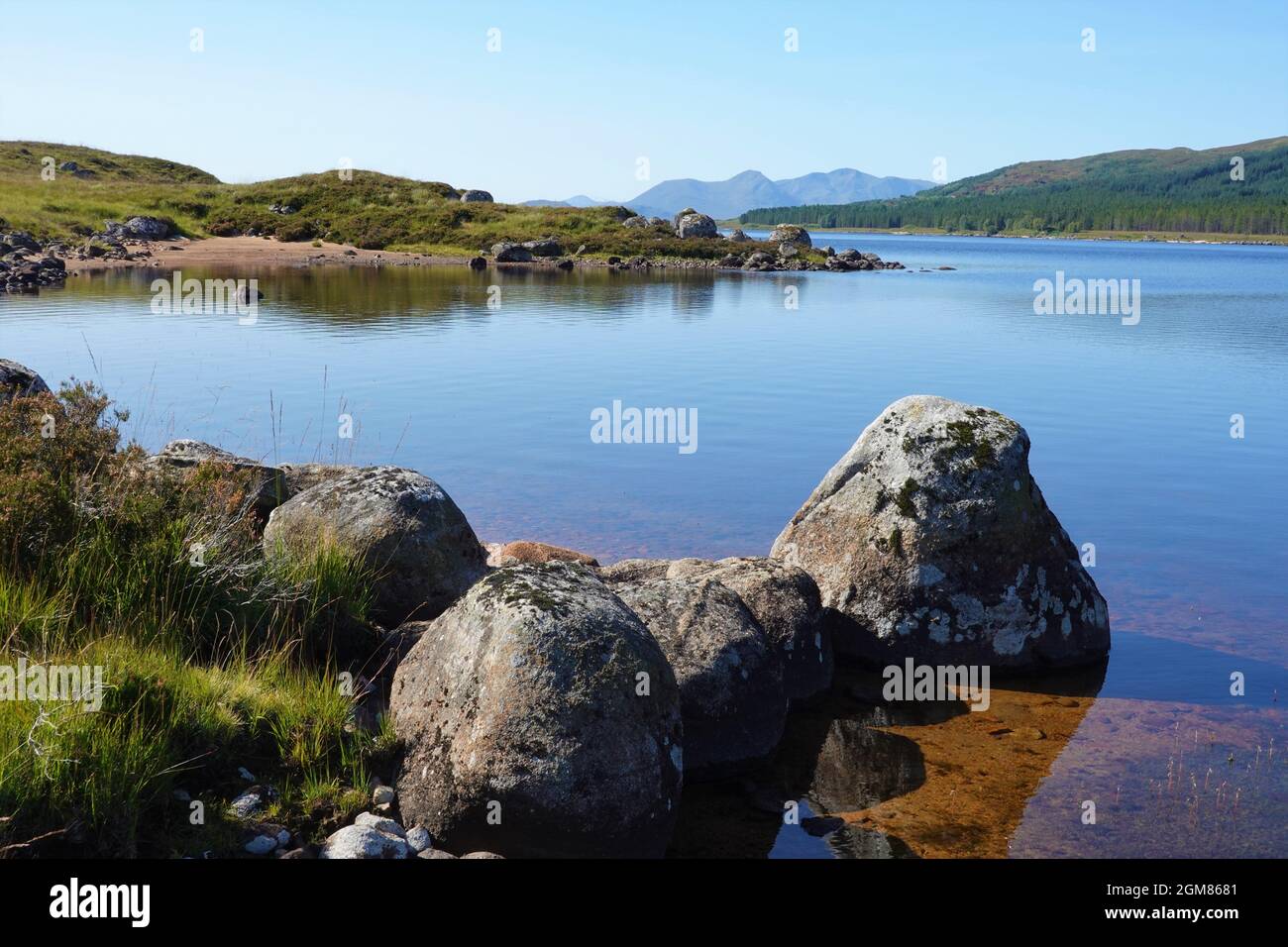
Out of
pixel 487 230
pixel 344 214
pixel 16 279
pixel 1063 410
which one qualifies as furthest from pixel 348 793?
pixel 344 214

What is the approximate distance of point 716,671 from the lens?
33.6 ft

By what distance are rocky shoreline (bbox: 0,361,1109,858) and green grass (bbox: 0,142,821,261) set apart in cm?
8825

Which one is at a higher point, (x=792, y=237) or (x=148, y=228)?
(x=792, y=237)

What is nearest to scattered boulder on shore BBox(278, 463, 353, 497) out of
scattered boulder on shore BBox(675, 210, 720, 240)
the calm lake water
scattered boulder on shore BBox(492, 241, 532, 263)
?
the calm lake water

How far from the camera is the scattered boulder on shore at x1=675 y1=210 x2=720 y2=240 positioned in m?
126

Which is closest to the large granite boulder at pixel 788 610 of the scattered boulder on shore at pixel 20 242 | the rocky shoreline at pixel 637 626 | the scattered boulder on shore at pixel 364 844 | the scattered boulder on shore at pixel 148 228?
the rocky shoreline at pixel 637 626

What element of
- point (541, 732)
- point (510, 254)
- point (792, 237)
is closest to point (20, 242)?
point (510, 254)

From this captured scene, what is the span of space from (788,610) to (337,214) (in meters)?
120

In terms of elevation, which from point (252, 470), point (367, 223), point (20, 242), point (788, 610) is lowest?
point (788, 610)

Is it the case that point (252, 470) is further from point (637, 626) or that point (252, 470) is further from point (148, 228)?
point (148, 228)

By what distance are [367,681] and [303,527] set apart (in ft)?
6.61

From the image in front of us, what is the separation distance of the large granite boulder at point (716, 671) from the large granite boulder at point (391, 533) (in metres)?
1.99

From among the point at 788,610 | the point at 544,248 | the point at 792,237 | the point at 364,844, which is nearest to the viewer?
the point at 364,844

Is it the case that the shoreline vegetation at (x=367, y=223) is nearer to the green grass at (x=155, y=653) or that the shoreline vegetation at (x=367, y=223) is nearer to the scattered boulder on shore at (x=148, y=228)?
the scattered boulder on shore at (x=148, y=228)
